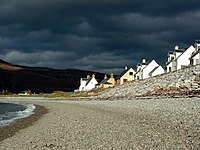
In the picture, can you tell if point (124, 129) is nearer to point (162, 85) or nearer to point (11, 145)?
point (11, 145)

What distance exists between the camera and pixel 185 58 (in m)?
75.5

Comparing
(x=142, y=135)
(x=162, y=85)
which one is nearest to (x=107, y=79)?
(x=162, y=85)

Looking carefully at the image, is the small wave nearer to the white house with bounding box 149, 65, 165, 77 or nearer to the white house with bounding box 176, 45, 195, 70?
the white house with bounding box 176, 45, 195, 70

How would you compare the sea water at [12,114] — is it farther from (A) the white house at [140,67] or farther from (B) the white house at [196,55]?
(A) the white house at [140,67]

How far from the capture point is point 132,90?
66.5 meters

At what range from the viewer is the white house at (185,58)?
74438 millimetres

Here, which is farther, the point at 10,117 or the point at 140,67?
the point at 140,67

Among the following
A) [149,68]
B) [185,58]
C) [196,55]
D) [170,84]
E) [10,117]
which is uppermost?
[185,58]

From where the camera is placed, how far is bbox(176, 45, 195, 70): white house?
244 ft

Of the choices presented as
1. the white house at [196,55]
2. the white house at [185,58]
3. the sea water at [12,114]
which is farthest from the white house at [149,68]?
the sea water at [12,114]

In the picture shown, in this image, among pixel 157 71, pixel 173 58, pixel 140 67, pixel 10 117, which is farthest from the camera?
pixel 140 67

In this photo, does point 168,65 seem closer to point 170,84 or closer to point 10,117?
point 170,84

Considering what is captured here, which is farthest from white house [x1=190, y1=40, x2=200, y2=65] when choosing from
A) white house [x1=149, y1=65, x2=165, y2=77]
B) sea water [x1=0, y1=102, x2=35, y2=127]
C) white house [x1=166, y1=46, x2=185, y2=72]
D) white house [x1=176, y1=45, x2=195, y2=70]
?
sea water [x1=0, y1=102, x2=35, y2=127]

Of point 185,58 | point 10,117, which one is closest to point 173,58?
point 185,58
